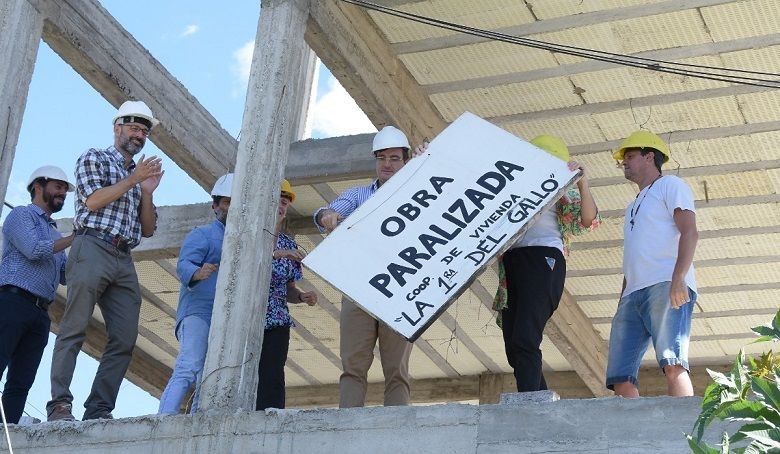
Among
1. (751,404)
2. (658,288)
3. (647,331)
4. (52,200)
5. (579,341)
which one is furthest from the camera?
(579,341)

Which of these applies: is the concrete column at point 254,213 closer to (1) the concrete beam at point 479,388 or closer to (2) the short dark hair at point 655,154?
(2) the short dark hair at point 655,154

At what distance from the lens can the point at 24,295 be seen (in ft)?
24.3

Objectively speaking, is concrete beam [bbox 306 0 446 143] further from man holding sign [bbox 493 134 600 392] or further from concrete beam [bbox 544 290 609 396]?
concrete beam [bbox 544 290 609 396]

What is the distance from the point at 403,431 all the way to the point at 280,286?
74.7 inches

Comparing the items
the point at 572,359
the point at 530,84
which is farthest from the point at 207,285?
the point at 572,359

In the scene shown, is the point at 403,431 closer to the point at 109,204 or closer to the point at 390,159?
the point at 390,159

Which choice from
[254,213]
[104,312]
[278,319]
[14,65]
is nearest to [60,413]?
[104,312]

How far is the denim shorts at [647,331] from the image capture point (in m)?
6.21

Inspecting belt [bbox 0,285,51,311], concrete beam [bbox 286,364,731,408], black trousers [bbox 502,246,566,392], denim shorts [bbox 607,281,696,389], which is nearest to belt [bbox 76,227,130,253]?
belt [bbox 0,285,51,311]

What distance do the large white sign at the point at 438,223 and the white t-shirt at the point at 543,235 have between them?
0.20m

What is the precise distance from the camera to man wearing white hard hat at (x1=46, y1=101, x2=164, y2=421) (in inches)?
276

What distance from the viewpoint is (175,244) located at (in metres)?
11.2

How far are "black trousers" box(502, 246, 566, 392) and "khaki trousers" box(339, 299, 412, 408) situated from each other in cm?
64

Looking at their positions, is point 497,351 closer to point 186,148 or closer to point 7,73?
point 186,148
